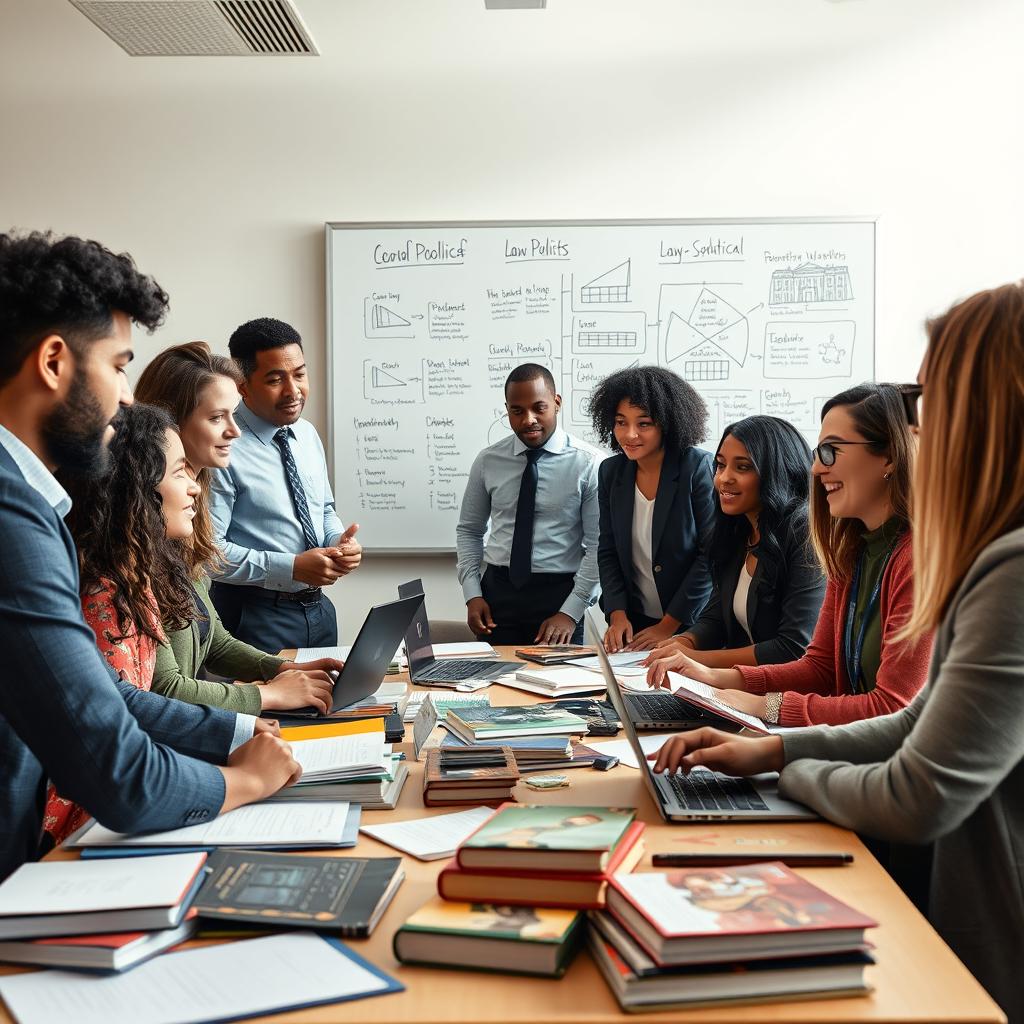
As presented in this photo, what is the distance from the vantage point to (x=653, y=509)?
11.3 feet

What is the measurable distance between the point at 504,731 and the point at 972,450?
971mm

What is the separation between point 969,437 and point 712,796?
0.64 meters

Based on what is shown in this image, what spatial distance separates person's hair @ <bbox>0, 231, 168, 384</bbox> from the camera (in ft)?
4.63

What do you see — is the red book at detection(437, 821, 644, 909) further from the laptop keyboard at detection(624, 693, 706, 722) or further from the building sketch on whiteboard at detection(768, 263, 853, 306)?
the building sketch on whiteboard at detection(768, 263, 853, 306)

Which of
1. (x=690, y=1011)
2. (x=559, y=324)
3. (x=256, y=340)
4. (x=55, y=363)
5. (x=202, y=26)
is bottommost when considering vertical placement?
(x=690, y=1011)

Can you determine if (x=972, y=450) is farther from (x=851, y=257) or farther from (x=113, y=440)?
(x=851, y=257)

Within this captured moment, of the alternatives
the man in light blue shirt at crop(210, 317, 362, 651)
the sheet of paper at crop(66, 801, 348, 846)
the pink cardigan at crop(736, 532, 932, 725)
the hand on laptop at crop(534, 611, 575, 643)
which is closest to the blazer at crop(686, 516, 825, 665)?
the pink cardigan at crop(736, 532, 932, 725)

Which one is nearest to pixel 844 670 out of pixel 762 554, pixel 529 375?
pixel 762 554

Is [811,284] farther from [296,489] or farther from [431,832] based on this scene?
[431,832]

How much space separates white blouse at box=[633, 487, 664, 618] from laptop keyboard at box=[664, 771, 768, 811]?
1825 mm

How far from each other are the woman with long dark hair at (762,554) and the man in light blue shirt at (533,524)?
0.97 meters

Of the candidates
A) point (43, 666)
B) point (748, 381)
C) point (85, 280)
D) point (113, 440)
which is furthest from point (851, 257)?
point (43, 666)

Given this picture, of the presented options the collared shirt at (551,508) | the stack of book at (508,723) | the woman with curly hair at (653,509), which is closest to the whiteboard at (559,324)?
the collared shirt at (551,508)

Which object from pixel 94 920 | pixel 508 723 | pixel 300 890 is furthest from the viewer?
pixel 508 723
